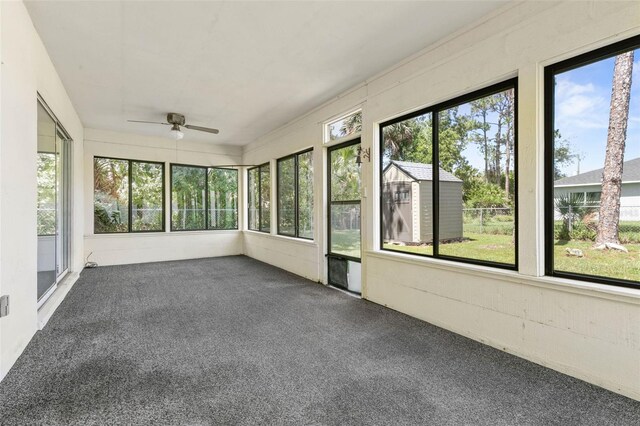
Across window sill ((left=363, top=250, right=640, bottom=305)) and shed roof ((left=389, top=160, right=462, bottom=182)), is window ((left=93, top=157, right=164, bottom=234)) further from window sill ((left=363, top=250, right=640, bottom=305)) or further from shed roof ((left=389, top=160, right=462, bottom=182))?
window sill ((left=363, top=250, right=640, bottom=305))

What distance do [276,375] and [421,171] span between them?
8.36 ft

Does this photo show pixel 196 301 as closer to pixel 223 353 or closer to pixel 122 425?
pixel 223 353

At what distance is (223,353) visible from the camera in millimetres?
2621

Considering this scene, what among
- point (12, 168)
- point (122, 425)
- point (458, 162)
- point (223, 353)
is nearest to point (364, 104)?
point (458, 162)

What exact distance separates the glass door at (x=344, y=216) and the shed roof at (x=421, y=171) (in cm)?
80

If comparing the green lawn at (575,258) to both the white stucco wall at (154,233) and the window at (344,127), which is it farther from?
the white stucco wall at (154,233)

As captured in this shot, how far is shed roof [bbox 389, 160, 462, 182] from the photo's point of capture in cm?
329

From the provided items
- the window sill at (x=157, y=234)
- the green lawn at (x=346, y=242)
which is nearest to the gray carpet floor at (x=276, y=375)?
the green lawn at (x=346, y=242)

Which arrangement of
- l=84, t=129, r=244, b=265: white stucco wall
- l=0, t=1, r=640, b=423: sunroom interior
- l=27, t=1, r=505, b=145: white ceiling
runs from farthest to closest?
l=84, t=129, r=244, b=265: white stucco wall → l=27, t=1, r=505, b=145: white ceiling → l=0, t=1, r=640, b=423: sunroom interior

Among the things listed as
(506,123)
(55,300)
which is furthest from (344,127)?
(55,300)

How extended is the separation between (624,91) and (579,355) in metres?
1.85

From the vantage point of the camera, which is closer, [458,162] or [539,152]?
[539,152]

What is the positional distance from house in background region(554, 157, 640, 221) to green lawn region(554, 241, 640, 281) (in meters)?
0.24

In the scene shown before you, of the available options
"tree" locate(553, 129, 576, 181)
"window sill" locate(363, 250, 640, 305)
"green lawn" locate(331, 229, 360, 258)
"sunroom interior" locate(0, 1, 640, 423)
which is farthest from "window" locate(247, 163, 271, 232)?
"tree" locate(553, 129, 576, 181)
